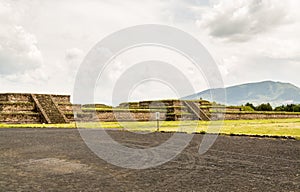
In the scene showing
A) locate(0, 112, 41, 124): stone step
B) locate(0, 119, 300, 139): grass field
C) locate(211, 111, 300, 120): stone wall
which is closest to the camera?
locate(0, 119, 300, 139): grass field

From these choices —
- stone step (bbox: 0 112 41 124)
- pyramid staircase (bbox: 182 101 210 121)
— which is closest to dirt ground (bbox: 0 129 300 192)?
stone step (bbox: 0 112 41 124)

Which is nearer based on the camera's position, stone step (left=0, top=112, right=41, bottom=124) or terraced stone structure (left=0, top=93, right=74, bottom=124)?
stone step (left=0, top=112, right=41, bottom=124)

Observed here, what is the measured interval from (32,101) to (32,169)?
28452 millimetres

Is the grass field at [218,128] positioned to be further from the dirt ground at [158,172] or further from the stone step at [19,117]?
the dirt ground at [158,172]

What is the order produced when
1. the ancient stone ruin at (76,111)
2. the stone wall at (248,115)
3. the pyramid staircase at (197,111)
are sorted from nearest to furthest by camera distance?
the ancient stone ruin at (76,111), the pyramid staircase at (197,111), the stone wall at (248,115)

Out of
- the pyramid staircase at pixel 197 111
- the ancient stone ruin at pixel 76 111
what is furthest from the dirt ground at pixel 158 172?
the pyramid staircase at pixel 197 111

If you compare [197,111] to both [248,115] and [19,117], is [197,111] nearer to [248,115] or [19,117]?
[248,115]

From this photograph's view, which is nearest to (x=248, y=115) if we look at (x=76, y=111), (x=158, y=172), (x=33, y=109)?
(x=76, y=111)

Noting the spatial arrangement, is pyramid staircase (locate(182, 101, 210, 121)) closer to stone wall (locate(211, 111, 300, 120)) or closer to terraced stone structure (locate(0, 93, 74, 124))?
stone wall (locate(211, 111, 300, 120))

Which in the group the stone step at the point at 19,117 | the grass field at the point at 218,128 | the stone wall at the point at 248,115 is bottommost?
the grass field at the point at 218,128

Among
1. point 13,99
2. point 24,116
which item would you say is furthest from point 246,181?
point 13,99

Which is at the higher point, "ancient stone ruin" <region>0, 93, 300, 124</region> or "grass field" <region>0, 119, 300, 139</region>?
"ancient stone ruin" <region>0, 93, 300, 124</region>

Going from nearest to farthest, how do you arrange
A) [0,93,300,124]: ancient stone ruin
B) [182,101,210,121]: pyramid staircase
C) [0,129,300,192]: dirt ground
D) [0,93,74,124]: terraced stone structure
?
[0,129,300,192]: dirt ground, [0,93,74,124]: terraced stone structure, [0,93,300,124]: ancient stone ruin, [182,101,210,121]: pyramid staircase

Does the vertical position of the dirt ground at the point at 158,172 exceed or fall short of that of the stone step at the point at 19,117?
it falls short
